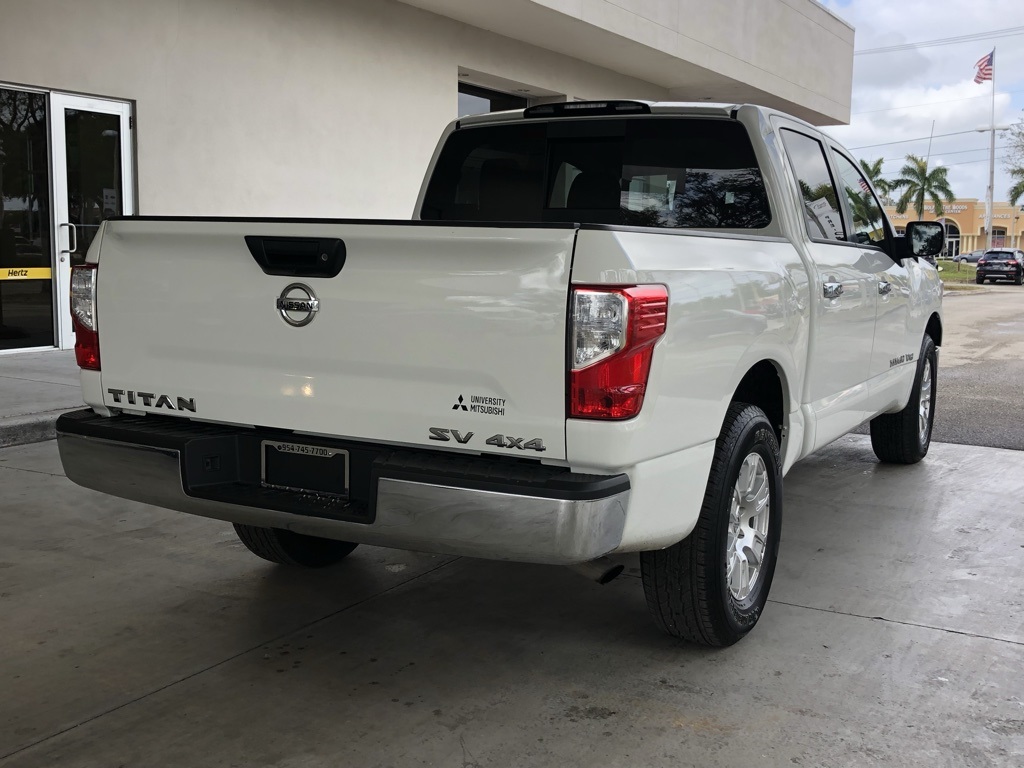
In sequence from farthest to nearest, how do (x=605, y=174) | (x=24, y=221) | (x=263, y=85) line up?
(x=263, y=85), (x=24, y=221), (x=605, y=174)

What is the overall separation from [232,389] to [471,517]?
97 centimetres

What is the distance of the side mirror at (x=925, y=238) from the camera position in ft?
19.5

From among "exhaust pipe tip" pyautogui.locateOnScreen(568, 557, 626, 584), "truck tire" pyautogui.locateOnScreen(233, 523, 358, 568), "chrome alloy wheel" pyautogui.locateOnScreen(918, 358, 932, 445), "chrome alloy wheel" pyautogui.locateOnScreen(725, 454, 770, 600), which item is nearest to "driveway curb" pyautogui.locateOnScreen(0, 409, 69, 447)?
"truck tire" pyautogui.locateOnScreen(233, 523, 358, 568)

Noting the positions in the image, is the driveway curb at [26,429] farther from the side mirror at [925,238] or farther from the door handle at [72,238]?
the side mirror at [925,238]

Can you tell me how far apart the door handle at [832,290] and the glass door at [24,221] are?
903 centimetres

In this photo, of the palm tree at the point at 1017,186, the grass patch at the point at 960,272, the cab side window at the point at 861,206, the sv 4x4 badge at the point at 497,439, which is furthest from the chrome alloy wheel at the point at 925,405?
the palm tree at the point at 1017,186

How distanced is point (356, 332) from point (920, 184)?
2840 inches

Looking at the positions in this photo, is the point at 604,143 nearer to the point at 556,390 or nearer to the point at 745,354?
the point at 745,354

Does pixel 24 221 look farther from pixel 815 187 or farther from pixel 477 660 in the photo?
pixel 477 660

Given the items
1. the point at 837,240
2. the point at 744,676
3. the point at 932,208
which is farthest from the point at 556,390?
the point at 932,208

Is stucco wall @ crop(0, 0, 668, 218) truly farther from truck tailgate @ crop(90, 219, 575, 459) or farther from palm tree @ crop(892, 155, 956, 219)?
palm tree @ crop(892, 155, 956, 219)

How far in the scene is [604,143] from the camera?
4719 millimetres

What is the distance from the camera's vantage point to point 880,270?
5406 mm

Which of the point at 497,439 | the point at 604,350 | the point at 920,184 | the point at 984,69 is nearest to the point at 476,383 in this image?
the point at 497,439
